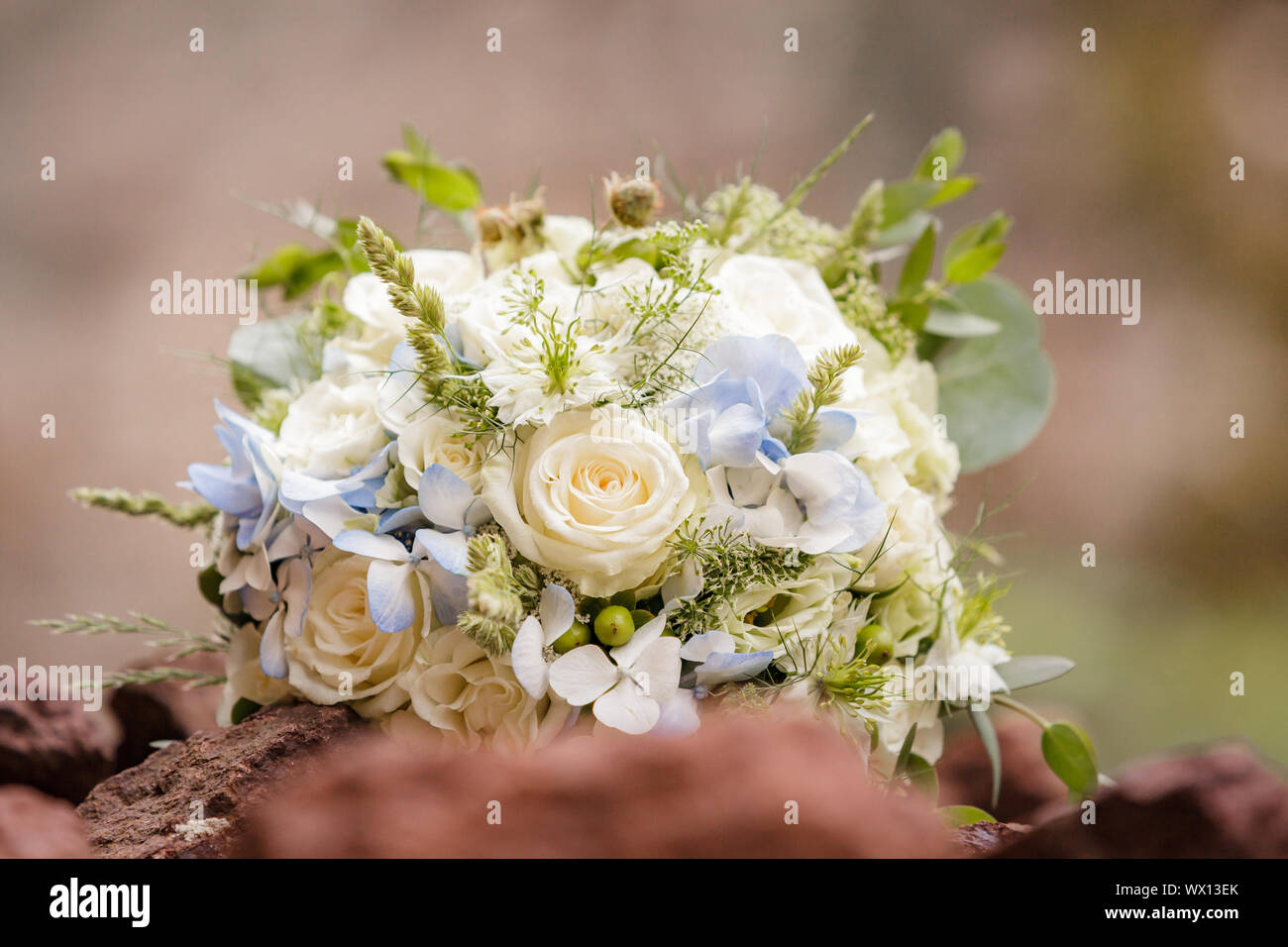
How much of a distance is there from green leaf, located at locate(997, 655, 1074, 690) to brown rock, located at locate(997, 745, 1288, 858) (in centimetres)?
19

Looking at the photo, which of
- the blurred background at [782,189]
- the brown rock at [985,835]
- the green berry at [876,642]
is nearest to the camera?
the brown rock at [985,835]

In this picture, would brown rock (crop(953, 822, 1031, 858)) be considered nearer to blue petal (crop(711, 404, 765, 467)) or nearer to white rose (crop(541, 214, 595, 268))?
blue petal (crop(711, 404, 765, 467))

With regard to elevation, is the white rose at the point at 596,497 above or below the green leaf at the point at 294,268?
below

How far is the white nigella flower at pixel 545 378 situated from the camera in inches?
19.9

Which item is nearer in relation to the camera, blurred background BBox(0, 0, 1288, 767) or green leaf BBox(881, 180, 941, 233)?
green leaf BBox(881, 180, 941, 233)

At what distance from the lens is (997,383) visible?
32.6 inches

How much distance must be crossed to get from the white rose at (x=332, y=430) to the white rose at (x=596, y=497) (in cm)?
10

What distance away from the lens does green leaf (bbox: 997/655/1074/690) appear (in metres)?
0.65

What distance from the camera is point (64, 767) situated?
69 cm

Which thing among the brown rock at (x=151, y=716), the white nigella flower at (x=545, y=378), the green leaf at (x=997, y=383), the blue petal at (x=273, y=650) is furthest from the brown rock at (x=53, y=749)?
the green leaf at (x=997, y=383)

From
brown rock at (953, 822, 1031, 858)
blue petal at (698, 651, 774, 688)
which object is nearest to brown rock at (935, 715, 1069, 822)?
brown rock at (953, 822, 1031, 858)

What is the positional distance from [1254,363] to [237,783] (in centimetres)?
201

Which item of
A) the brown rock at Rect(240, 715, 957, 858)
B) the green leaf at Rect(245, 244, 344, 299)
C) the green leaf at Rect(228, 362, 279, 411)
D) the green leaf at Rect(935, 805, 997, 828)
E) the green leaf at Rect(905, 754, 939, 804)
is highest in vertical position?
the green leaf at Rect(245, 244, 344, 299)

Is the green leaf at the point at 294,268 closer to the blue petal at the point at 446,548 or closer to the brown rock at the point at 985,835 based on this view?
the blue petal at the point at 446,548
